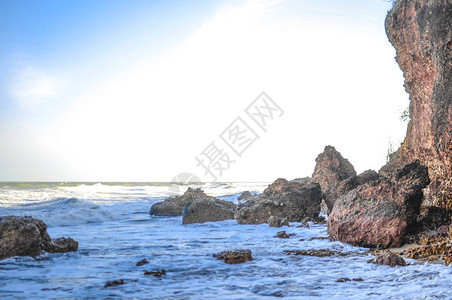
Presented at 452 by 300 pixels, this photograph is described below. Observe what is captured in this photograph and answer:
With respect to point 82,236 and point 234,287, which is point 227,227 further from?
point 234,287

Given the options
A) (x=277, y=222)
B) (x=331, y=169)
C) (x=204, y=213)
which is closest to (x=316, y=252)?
(x=277, y=222)

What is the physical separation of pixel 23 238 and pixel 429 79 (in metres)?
7.89

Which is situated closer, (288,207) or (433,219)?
(433,219)

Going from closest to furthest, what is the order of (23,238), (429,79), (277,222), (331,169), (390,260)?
(390,260)
(23,238)
(429,79)
(277,222)
(331,169)

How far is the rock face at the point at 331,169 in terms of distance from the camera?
39.5 feet

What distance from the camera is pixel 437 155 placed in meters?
6.12

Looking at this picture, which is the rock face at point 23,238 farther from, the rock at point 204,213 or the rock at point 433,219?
the rock at point 433,219

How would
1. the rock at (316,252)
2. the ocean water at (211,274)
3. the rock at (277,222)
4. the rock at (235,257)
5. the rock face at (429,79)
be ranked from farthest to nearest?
1. the rock at (277,222)
2. the rock face at (429,79)
3. the rock at (316,252)
4. the rock at (235,257)
5. the ocean water at (211,274)

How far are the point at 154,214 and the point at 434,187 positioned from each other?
9.83 m

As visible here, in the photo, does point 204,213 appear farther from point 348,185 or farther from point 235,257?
point 235,257

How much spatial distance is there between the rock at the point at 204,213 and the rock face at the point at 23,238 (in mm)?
5150

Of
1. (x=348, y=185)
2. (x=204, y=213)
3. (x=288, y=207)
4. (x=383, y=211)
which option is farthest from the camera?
(x=204, y=213)

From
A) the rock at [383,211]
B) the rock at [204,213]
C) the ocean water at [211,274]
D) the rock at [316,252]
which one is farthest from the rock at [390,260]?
the rock at [204,213]

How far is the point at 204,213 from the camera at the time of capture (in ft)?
35.8
